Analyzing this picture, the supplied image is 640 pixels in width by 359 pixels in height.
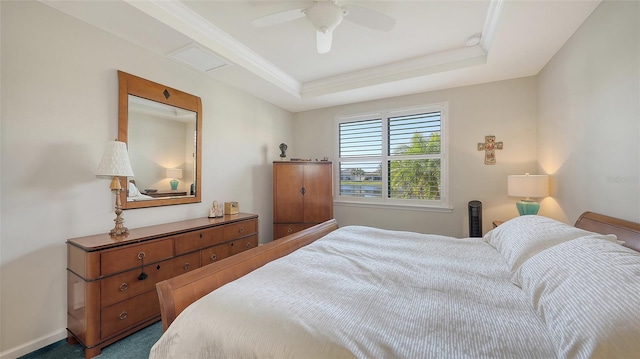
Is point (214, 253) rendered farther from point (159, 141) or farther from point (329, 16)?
point (329, 16)

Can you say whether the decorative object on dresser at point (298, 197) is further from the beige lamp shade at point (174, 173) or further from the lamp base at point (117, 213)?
the lamp base at point (117, 213)

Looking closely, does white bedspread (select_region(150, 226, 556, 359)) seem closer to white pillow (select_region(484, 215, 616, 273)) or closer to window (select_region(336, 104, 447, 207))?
white pillow (select_region(484, 215, 616, 273))

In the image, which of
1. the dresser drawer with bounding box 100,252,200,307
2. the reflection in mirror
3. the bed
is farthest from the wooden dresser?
the bed

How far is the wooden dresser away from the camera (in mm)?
1630

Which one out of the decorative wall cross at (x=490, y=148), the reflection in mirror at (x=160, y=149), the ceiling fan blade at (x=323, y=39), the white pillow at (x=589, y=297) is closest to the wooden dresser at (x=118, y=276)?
the reflection in mirror at (x=160, y=149)

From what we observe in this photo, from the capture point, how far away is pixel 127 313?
1.80 meters

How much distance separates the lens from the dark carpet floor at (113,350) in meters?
1.65

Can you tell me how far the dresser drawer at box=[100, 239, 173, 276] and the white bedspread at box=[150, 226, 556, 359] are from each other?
112 centimetres

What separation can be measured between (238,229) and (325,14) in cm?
226

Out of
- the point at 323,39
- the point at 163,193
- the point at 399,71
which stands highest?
the point at 399,71

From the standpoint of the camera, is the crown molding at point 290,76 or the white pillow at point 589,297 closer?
the white pillow at point 589,297

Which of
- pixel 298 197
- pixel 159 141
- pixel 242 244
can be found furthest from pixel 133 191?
pixel 298 197

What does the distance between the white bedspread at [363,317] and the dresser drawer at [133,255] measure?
44.1 inches

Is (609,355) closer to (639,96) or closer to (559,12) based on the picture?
(639,96)
